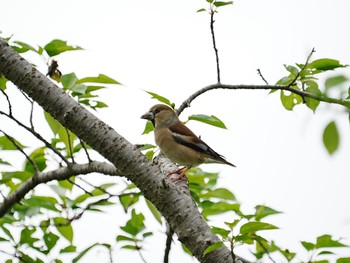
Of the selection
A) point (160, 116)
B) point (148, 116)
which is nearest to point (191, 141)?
point (160, 116)

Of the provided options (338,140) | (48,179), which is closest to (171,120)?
(48,179)

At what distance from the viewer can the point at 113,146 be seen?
3186 mm

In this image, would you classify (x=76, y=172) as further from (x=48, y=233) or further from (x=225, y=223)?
(x=225, y=223)

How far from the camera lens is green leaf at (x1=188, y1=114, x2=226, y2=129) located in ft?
13.2

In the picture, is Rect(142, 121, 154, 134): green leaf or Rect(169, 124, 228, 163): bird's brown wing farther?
Rect(169, 124, 228, 163): bird's brown wing

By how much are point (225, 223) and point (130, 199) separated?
1690 millimetres

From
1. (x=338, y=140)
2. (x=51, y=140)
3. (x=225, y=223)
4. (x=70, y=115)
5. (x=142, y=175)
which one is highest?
(x=51, y=140)

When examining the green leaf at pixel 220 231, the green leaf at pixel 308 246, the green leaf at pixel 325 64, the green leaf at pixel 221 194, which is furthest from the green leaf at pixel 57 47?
the green leaf at pixel 308 246

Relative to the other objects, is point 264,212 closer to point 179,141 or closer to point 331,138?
point 331,138

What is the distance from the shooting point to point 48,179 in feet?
13.7

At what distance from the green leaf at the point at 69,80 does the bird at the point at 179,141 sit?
1778 mm

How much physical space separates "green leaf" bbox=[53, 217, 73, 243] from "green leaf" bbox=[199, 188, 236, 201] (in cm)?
104

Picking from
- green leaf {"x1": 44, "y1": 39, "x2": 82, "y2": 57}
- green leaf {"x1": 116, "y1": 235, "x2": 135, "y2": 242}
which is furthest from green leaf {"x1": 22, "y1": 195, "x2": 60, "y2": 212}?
green leaf {"x1": 44, "y1": 39, "x2": 82, "y2": 57}

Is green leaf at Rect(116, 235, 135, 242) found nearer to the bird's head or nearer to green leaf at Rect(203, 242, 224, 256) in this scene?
green leaf at Rect(203, 242, 224, 256)
